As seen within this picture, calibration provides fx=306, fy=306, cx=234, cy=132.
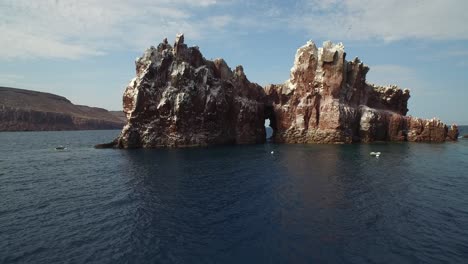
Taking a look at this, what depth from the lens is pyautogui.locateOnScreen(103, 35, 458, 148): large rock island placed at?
270ft

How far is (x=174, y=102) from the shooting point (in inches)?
3214

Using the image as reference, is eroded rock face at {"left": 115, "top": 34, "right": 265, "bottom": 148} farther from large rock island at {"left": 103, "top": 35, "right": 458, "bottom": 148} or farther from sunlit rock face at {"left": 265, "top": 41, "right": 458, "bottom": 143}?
sunlit rock face at {"left": 265, "top": 41, "right": 458, "bottom": 143}

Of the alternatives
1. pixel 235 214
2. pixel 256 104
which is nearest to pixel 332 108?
pixel 256 104

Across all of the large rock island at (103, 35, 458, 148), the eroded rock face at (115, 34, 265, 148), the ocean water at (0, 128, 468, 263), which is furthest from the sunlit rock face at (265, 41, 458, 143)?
the ocean water at (0, 128, 468, 263)

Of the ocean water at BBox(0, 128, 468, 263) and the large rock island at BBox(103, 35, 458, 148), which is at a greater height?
the large rock island at BBox(103, 35, 458, 148)

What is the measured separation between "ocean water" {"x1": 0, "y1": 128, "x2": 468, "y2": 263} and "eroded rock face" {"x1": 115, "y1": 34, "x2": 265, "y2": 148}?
30375 mm

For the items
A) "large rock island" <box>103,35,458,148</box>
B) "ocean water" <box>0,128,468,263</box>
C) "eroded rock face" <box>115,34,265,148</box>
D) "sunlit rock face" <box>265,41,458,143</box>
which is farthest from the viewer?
"sunlit rock face" <box>265,41,458,143</box>

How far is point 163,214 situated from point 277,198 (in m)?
12.6

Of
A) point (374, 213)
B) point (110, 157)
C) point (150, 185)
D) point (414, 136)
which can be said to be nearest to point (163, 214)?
point (150, 185)

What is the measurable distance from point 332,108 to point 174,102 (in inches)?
1803

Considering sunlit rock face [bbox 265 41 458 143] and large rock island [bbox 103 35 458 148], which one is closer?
large rock island [bbox 103 35 458 148]

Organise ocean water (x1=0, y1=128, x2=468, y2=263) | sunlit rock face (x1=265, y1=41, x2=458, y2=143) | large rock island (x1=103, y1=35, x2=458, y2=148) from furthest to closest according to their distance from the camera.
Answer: sunlit rock face (x1=265, y1=41, x2=458, y2=143)
large rock island (x1=103, y1=35, x2=458, y2=148)
ocean water (x1=0, y1=128, x2=468, y2=263)

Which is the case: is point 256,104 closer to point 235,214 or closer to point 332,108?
point 332,108

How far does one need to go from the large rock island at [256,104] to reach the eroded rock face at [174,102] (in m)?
0.26
